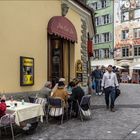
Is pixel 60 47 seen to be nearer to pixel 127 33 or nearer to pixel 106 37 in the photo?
pixel 127 33

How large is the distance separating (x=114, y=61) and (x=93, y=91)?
2848cm

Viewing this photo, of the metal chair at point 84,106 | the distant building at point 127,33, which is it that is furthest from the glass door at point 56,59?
the distant building at point 127,33

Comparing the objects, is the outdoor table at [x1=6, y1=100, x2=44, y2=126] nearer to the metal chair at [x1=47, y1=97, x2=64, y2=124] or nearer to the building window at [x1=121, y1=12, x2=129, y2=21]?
the metal chair at [x1=47, y1=97, x2=64, y2=124]

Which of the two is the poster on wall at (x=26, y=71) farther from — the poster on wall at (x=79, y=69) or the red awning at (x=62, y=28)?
the poster on wall at (x=79, y=69)

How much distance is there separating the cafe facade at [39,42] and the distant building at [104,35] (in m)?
32.2

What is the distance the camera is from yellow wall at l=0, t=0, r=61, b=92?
35.2 feet

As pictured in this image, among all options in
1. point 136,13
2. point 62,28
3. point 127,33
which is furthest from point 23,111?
point 127,33

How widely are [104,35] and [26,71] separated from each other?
3970cm

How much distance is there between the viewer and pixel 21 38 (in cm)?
1152

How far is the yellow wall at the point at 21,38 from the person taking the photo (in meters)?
10.7

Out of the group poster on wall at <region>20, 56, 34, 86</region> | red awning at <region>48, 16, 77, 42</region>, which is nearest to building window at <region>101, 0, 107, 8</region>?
red awning at <region>48, 16, 77, 42</region>

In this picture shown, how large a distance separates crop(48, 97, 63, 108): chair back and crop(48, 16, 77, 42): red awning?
13.2ft

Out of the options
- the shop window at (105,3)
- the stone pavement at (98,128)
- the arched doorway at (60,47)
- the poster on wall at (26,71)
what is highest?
the shop window at (105,3)

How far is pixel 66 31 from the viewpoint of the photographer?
14305mm
